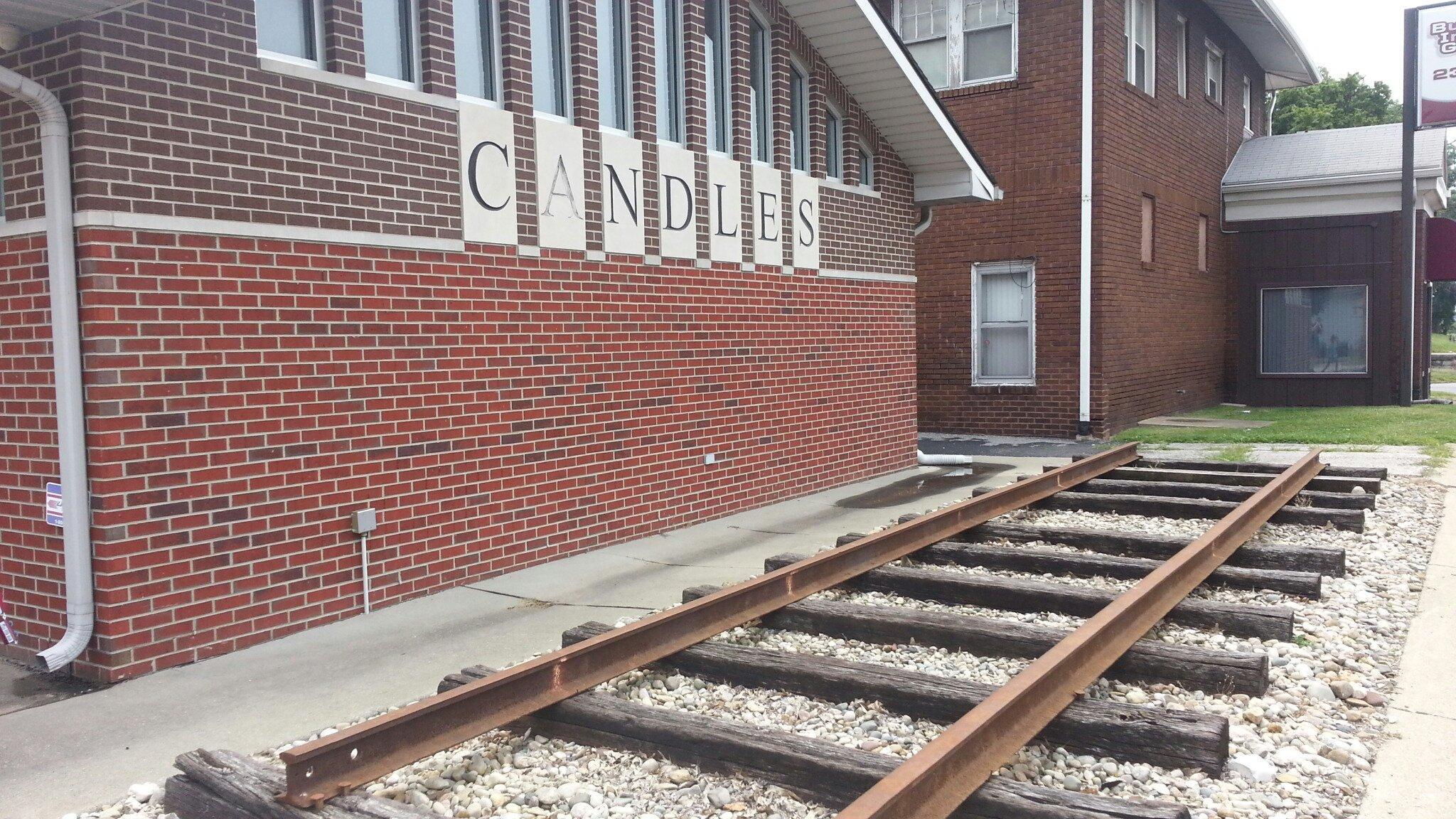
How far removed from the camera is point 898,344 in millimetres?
12852

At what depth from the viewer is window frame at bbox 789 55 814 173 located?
11.2 meters

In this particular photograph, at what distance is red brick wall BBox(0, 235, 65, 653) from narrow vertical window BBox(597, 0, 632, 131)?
168 inches

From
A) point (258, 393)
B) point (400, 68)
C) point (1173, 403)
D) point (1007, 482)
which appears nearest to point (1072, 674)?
point (258, 393)

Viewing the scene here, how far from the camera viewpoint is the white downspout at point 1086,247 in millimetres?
15773

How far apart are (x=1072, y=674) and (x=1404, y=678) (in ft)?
5.32

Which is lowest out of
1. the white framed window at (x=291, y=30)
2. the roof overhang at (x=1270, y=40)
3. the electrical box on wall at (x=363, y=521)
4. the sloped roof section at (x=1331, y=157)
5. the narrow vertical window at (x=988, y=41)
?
the electrical box on wall at (x=363, y=521)

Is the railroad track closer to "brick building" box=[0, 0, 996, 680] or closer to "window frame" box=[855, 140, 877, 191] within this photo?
Answer: "brick building" box=[0, 0, 996, 680]

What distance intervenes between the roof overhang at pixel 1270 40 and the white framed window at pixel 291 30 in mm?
17597

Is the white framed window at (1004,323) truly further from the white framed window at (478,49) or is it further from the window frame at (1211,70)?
the white framed window at (478,49)

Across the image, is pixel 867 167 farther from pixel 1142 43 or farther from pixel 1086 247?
pixel 1142 43

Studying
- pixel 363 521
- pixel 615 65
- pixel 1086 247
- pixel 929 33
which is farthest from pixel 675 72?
pixel 929 33

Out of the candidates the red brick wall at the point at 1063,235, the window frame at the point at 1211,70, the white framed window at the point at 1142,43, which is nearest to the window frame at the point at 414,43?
the red brick wall at the point at 1063,235

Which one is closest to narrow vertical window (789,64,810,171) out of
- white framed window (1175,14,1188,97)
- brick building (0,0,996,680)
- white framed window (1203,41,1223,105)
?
brick building (0,0,996,680)

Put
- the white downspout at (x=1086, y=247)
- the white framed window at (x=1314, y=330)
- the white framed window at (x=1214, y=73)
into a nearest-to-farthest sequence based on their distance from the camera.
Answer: the white downspout at (x=1086, y=247), the white framed window at (x=1214, y=73), the white framed window at (x=1314, y=330)
